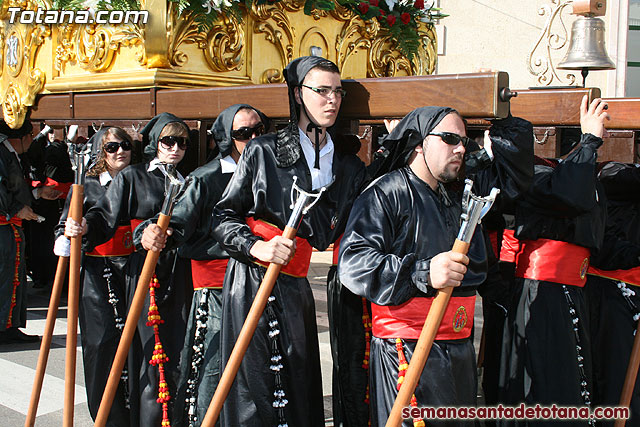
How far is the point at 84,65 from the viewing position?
6.25 m

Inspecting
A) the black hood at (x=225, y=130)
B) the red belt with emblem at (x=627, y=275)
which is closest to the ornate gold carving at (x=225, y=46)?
the black hood at (x=225, y=130)

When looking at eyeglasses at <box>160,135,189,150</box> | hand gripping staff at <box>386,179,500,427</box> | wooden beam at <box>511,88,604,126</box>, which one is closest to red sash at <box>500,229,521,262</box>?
wooden beam at <box>511,88,604,126</box>

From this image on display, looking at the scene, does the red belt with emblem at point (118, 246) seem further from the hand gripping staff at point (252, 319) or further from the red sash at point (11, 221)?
the red sash at point (11, 221)

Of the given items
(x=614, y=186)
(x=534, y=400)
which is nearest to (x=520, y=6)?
(x=614, y=186)

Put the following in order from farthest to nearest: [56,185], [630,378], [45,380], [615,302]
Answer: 1. [56,185]
2. [45,380]
3. [615,302]
4. [630,378]

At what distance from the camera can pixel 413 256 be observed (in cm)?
276

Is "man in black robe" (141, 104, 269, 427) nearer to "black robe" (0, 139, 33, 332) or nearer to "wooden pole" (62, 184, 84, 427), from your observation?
"wooden pole" (62, 184, 84, 427)

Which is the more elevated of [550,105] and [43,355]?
[550,105]

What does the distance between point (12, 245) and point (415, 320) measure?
4.69 m

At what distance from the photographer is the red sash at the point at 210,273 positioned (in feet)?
12.8

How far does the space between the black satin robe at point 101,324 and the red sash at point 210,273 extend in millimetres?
803

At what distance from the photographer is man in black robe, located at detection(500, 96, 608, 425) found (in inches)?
146

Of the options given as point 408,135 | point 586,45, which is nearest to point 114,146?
point 408,135

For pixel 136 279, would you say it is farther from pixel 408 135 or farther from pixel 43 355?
pixel 408 135
